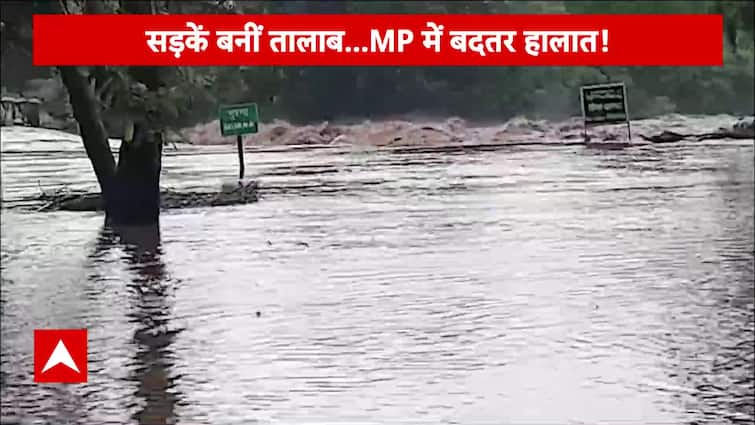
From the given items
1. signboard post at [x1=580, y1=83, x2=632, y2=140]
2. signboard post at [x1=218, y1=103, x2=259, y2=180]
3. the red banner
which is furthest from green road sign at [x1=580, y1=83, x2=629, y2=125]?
signboard post at [x1=218, y1=103, x2=259, y2=180]

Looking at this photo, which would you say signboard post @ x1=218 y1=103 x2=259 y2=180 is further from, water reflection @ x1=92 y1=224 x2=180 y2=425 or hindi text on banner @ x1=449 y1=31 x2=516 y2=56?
hindi text on banner @ x1=449 y1=31 x2=516 y2=56

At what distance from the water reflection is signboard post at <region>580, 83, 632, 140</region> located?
112cm

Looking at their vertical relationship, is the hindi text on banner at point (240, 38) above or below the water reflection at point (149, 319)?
above

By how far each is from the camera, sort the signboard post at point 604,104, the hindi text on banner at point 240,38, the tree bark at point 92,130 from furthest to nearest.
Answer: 1. the signboard post at point 604,104
2. the tree bark at point 92,130
3. the hindi text on banner at point 240,38

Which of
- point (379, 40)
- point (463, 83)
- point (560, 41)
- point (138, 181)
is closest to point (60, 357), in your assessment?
point (138, 181)

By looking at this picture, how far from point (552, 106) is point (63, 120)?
1.22 meters

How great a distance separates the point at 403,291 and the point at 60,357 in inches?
32.7

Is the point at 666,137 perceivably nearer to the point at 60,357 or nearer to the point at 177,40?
the point at 177,40

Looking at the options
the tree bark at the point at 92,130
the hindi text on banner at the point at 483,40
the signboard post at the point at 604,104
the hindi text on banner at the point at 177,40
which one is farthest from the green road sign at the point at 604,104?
the tree bark at the point at 92,130

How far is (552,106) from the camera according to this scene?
128 inches

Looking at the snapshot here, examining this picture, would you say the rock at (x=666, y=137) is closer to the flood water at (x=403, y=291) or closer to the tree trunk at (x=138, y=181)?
the flood water at (x=403, y=291)

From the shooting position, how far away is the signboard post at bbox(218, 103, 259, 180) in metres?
3.18

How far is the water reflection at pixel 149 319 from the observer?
9.56ft

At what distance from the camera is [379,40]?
Result: 3.06 metres
